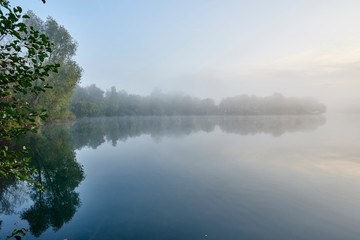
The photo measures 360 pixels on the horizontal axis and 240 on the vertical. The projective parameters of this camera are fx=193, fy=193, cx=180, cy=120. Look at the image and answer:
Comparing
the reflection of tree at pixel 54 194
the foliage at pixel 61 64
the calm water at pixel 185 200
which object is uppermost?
the foliage at pixel 61 64

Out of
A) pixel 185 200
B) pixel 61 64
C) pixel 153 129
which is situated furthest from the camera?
pixel 153 129

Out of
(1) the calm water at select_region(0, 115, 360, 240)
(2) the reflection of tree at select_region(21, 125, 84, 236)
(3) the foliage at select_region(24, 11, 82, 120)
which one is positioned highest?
(3) the foliage at select_region(24, 11, 82, 120)

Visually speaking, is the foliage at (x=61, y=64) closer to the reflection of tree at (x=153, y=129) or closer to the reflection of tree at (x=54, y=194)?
the reflection of tree at (x=153, y=129)

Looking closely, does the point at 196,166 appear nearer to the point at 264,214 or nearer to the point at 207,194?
the point at 207,194

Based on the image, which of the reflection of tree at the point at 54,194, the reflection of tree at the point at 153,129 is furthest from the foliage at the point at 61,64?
the reflection of tree at the point at 54,194

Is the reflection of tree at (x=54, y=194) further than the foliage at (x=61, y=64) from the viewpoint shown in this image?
No

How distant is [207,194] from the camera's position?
42.5 feet

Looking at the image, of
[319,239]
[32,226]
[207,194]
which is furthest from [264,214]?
[32,226]

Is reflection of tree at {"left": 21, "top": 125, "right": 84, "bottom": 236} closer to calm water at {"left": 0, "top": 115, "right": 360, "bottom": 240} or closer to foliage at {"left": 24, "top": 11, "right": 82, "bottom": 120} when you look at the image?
calm water at {"left": 0, "top": 115, "right": 360, "bottom": 240}

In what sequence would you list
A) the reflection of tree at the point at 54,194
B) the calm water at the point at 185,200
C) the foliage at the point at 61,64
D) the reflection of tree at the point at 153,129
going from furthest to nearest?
the foliage at the point at 61,64
the reflection of tree at the point at 153,129
the reflection of tree at the point at 54,194
the calm water at the point at 185,200

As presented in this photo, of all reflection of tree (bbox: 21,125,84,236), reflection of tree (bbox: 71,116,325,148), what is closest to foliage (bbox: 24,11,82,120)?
reflection of tree (bbox: 71,116,325,148)

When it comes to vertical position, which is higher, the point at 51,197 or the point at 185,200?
the point at 51,197

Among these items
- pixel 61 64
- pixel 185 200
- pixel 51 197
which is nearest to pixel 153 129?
pixel 61 64

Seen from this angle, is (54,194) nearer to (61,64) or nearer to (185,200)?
(185,200)
